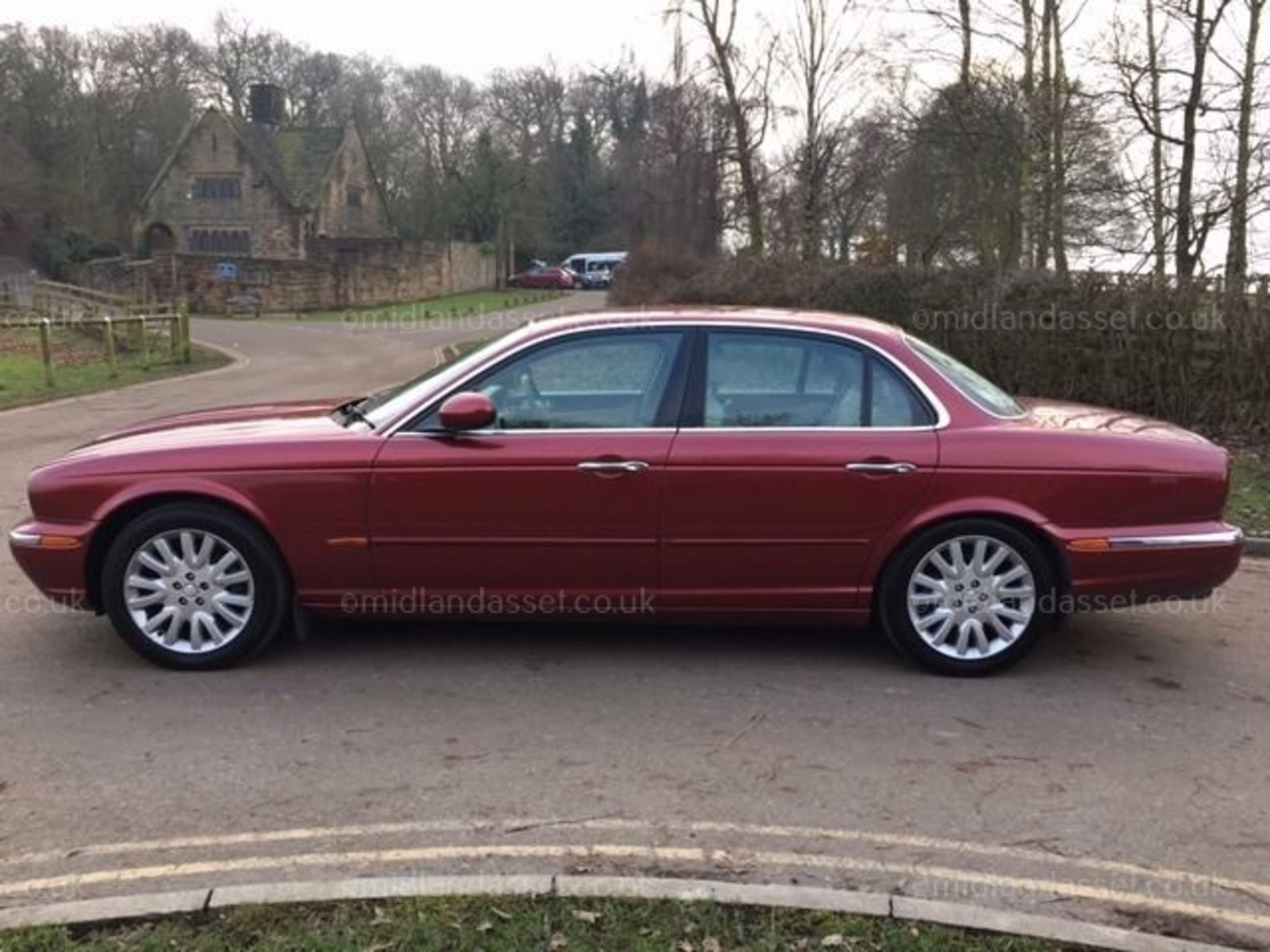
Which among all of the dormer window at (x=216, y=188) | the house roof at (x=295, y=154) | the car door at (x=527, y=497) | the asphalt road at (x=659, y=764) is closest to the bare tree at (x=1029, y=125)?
the asphalt road at (x=659, y=764)

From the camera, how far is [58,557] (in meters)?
4.85

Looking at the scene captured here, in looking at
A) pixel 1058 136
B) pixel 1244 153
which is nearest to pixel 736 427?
pixel 1244 153

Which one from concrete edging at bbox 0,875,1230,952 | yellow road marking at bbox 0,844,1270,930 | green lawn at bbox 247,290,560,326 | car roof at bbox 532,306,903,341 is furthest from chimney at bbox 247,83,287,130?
concrete edging at bbox 0,875,1230,952

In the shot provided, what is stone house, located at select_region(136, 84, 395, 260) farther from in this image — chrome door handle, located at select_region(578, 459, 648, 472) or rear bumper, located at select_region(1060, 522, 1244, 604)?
rear bumper, located at select_region(1060, 522, 1244, 604)

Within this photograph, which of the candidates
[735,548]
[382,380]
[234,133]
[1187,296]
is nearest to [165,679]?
[735,548]

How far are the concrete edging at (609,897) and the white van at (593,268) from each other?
58512 millimetres

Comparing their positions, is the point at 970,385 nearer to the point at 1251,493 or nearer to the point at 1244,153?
the point at 1251,493

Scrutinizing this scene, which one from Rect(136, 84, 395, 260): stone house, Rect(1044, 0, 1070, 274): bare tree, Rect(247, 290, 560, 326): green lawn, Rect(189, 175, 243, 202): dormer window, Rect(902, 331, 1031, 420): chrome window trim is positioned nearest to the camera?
Rect(902, 331, 1031, 420): chrome window trim

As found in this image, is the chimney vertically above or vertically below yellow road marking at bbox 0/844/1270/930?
above

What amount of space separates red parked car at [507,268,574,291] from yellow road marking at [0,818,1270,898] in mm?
58805

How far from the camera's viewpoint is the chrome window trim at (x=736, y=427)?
484 centimetres

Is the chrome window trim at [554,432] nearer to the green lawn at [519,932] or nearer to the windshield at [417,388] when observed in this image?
the windshield at [417,388]

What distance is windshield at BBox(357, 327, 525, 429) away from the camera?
4.95m

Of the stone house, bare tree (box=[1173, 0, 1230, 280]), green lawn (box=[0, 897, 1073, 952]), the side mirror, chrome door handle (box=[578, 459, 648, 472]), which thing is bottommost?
green lawn (box=[0, 897, 1073, 952])
